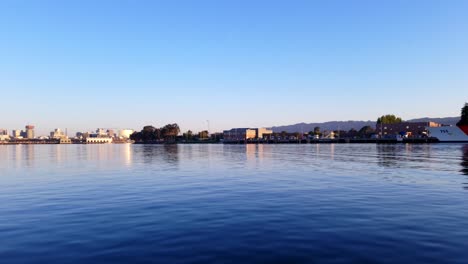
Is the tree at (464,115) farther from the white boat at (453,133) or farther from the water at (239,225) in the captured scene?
the water at (239,225)

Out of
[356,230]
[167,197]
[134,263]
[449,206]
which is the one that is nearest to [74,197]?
[167,197]

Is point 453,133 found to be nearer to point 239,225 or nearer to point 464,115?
point 464,115

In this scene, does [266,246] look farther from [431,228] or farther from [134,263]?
[431,228]

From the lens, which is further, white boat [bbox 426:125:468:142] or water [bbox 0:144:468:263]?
white boat [bbox 426:125:468:142]

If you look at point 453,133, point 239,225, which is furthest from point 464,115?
point 239,225

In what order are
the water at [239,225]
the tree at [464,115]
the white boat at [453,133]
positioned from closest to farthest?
the water at [239,225], the tree at [464,115], the white boat at [453,133]

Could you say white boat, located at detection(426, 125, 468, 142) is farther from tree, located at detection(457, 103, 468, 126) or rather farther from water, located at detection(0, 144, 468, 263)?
water, located at detection(0, 144, 468, 263)

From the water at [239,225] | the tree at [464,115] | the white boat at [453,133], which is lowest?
the water at [239,225]

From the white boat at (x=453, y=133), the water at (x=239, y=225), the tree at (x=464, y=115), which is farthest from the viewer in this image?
the white boat at (x=453, y=133)

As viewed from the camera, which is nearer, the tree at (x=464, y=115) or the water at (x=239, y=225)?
the water at (x=239, y=225)

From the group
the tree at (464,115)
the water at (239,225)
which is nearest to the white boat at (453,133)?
the tree at (464,115)

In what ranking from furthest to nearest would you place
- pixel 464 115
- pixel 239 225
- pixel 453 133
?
pixel 453 133, pixel 464 115, pixel 239 225

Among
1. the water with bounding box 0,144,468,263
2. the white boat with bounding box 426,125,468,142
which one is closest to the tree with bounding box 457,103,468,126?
the white boat with bounding box 426,125,468,142

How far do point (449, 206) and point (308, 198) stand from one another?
853cm
